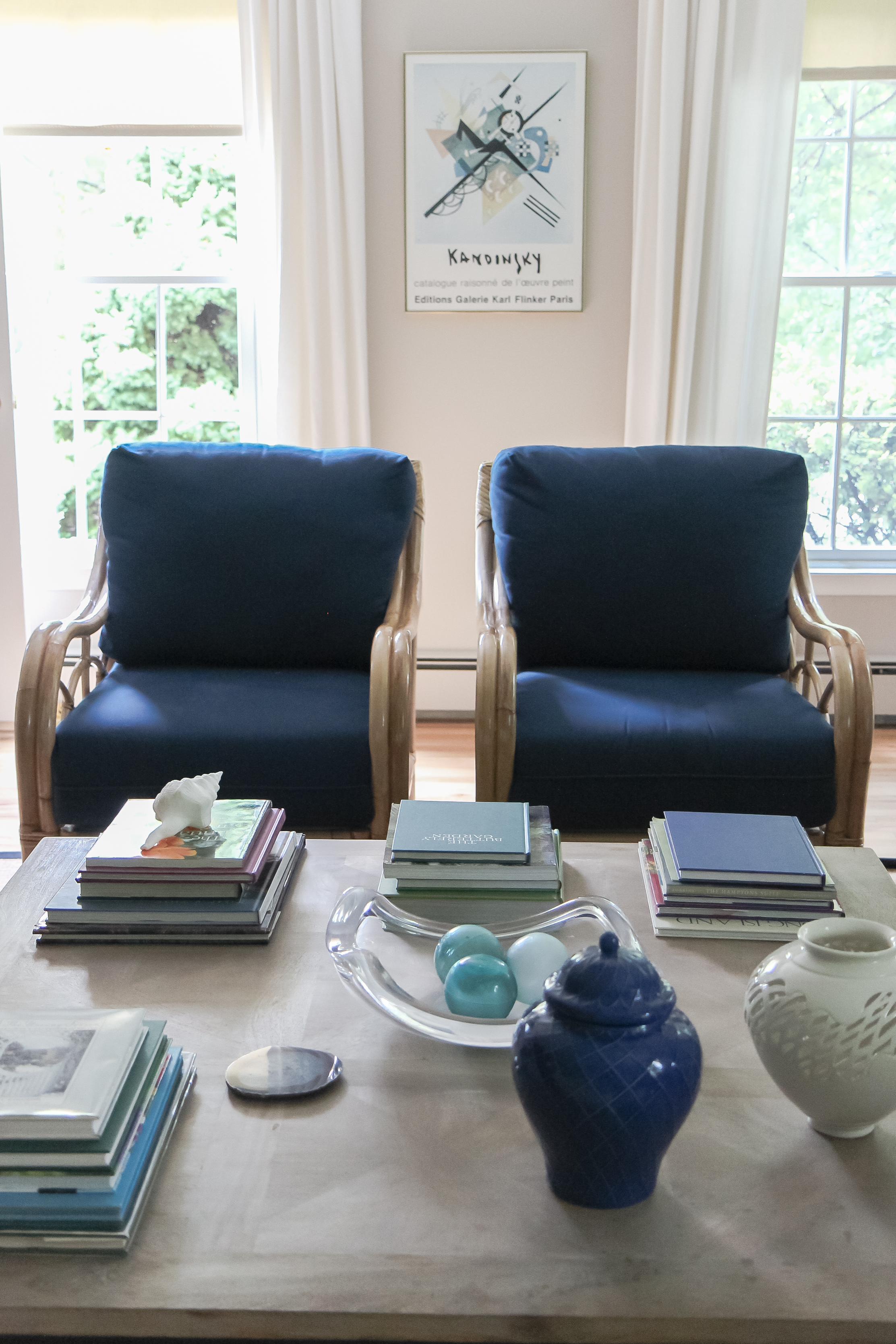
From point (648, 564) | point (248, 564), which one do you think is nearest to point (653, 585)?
point (648, 564)

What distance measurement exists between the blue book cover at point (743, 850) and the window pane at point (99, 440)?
2928 millimetres

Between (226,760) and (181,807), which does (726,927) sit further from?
(226,760)

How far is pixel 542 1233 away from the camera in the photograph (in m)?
0.85

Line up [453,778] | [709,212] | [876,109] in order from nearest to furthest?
[453,778], [709,212], [876,109]

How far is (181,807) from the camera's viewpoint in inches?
54.7

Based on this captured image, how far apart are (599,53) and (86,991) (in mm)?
3352

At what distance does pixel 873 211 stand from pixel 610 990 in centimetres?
358

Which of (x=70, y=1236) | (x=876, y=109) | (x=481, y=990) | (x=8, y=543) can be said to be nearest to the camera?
(x=70, y=1236)

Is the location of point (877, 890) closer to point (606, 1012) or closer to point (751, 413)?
point (606, 1012)

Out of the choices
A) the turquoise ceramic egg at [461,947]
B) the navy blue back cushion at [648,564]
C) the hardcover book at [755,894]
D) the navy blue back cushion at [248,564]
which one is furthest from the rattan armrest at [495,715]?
the turquoise ceramic egg at [461,947]

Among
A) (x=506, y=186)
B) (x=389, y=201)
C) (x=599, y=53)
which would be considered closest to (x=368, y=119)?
(x=389, y=201)

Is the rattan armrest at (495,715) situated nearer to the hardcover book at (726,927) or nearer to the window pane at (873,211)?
the hardcover book at (726,927)

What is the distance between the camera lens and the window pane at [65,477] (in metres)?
3.90

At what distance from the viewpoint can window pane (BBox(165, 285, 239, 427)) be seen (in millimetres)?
3799
